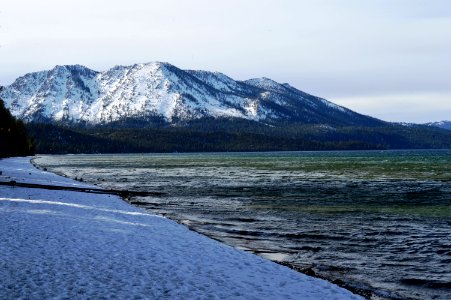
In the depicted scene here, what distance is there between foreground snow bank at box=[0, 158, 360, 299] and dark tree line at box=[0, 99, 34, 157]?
3490 inches

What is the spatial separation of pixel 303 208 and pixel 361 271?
68.3ft

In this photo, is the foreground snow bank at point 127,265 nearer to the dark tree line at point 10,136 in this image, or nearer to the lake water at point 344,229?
the lake water at point 344,229

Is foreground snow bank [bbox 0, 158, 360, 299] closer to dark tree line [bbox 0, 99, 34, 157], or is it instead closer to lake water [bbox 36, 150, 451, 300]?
lake water [bbox 36, 150, 451, 300]

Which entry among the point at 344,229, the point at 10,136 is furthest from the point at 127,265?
the point at 10,136

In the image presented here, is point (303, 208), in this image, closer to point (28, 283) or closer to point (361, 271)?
point (361, 271)

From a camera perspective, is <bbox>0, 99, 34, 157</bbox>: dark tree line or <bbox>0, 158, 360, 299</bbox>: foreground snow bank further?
<bbox>0, 99, 34, 157</bbox>: dark tree line

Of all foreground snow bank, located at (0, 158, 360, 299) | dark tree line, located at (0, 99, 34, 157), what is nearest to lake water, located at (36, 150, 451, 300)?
foreground snow bank, located at (0, 158, 360, 299)

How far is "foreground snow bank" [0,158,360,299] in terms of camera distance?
1356 cm

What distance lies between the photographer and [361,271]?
19.4m

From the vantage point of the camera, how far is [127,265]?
16562mm

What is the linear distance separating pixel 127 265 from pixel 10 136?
11743cm

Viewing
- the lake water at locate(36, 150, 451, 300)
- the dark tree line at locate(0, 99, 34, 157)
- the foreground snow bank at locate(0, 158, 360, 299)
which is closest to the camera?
the foreground snow bank at locate(0, 158, 360, 299)

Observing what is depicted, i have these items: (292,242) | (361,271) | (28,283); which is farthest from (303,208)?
(28,283)

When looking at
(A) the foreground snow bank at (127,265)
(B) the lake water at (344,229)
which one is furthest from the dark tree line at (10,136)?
(A) the foreground snow bank at (127,265)
